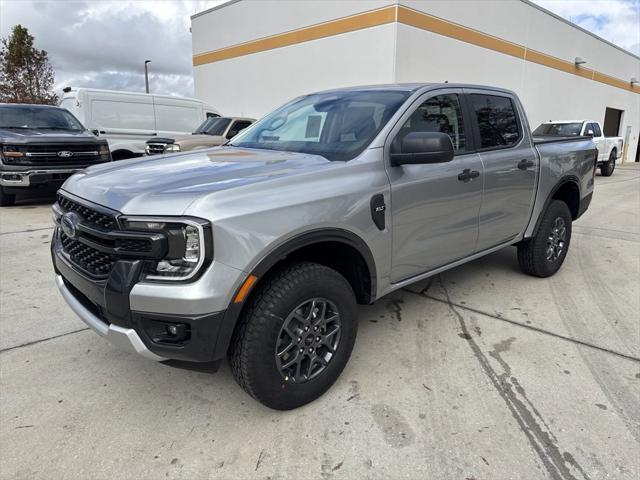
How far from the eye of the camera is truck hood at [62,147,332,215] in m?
2.11

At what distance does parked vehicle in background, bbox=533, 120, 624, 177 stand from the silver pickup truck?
1367 cm

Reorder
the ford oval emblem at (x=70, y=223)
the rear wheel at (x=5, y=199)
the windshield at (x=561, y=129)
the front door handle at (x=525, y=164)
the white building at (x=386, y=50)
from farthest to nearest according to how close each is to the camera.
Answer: the windshield at (x=561, y=129) → the white building at (x=386, y=50) → the rear wheel at (x=5, y=199) → the front door handle at (x=525, y=164) → the ford oval emblem at (x=70, y=223)

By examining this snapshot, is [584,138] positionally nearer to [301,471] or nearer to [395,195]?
[395,195]

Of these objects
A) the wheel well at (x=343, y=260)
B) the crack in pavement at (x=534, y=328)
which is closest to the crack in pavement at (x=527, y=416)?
the crack in pavement at (x=534, y=328)

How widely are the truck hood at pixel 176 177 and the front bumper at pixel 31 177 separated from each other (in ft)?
20.0

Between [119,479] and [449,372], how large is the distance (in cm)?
198

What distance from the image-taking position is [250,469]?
2152mm

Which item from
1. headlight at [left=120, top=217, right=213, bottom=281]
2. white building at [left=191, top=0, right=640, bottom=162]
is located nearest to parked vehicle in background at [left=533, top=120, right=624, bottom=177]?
white building at [left=191, top=0, right=640, bottom=162]

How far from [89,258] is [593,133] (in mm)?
18291

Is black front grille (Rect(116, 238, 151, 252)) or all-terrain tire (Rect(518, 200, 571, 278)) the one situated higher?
black front grille (Rect(116, 238, 151, 252))

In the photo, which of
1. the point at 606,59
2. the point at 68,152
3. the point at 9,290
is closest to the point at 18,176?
the point at 68,152

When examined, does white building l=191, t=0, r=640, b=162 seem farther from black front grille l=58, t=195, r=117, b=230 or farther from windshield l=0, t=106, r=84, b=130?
black front grille l=58, t=195, r=117, b=230

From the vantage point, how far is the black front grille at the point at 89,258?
7.34 feet

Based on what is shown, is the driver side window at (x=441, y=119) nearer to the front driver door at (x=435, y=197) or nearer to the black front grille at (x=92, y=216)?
the front driver door at (x=435, y=197)
